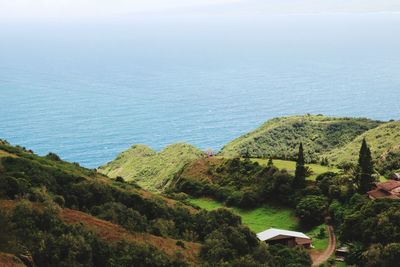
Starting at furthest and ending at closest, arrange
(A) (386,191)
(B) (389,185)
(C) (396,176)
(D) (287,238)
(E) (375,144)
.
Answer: (E) (375,144)
(C) (396,176)
(B) (389,185)
(A) (386,191)
(D) (287,238)

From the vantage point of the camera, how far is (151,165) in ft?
357

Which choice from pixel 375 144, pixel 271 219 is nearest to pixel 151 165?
pixel 375 144

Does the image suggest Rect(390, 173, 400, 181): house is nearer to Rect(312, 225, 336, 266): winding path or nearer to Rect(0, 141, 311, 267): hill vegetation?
Rect(312, 225, 336, 266): winding path

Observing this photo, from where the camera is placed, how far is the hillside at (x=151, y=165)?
9801cm

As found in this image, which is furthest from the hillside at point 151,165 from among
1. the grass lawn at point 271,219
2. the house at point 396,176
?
the house at point 396,176

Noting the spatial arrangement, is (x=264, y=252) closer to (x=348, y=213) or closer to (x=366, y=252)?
(x=366, y=252)

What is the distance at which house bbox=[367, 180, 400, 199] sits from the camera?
54.3m

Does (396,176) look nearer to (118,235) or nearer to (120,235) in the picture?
(120,235)

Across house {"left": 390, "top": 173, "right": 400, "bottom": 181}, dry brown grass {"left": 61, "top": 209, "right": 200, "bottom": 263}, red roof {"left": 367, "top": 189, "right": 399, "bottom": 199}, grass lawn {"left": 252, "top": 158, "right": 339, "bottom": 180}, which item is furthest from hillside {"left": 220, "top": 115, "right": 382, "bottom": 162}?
dry brown grass {"left": 61, "top": 209, "right": 200, "bottom": 263}

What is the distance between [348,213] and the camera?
53406 millimetres

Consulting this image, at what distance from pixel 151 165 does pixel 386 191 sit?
60.0 metres

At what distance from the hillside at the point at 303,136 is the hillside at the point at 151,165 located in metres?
8.73

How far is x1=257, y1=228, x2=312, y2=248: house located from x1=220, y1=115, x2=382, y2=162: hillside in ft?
180

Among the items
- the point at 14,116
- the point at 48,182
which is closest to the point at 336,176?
the point at 48,182
